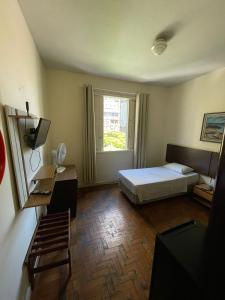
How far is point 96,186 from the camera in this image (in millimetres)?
3547

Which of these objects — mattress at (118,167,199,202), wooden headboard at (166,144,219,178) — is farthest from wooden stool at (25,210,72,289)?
wooden headboard at (166,144,219,178)

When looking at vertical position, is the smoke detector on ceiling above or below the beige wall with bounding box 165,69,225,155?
above

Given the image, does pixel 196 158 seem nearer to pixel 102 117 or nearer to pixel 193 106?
pixel 193 106

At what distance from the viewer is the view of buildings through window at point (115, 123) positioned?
3523 millimetres

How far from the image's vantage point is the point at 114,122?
3.64m

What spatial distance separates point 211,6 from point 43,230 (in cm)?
294

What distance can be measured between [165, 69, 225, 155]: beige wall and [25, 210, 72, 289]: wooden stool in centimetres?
306

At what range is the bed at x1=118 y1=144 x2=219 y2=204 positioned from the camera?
2.57m

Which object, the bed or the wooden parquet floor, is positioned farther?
the bed

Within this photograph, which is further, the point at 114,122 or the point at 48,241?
the point at 114,122

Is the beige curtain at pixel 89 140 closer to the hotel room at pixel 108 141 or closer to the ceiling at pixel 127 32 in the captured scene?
the hotel room at pixel 108 141

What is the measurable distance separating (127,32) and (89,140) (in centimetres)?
208

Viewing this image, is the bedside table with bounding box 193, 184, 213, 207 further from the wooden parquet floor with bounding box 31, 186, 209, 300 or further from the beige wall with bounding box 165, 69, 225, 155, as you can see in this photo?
the beige wall with bounding box 165, 69, 225, 155

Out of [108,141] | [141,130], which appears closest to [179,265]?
[108,141]
